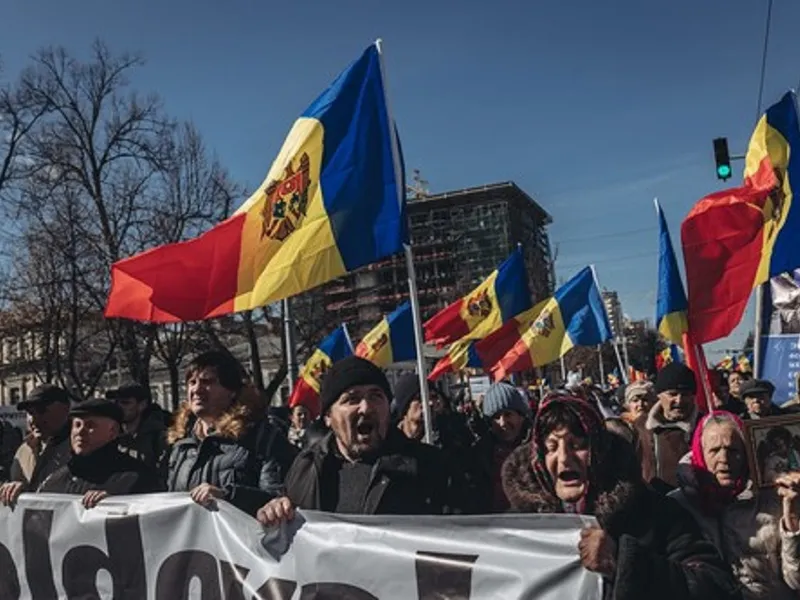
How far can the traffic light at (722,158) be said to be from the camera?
12203 millimetres

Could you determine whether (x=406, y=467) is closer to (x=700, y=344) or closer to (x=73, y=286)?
(x=700, y=344)

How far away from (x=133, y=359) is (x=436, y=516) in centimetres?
2051

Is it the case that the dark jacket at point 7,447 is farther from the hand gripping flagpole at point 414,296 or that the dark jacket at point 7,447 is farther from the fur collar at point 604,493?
the fur collar at point 604,493

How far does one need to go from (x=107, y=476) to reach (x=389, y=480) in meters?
1.68

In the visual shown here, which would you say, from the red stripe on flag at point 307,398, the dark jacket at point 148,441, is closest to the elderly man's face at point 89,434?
the dark jacket at point 148,441

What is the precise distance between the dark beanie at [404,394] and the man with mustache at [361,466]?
9.19 ft

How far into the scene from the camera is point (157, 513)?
3.77m

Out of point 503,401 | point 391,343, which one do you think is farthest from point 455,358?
point 503,401

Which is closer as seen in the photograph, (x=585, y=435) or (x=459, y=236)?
(x=585, y=435)

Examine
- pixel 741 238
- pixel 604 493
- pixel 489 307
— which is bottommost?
pixel 604 493

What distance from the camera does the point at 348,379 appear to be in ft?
11.3

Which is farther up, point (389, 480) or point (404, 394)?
point (404, 394)

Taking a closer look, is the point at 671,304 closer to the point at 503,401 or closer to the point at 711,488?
the point at 503,401

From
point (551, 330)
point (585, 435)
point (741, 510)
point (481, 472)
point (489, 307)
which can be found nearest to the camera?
point (585, 435)
